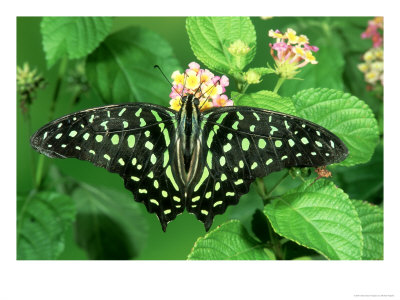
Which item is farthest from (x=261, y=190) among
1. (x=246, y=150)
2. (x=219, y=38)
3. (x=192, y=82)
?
(x=219, y=38)

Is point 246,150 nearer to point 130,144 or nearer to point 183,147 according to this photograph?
point 183,147

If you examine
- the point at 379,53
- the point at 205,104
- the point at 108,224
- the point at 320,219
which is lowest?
the point at 108,224

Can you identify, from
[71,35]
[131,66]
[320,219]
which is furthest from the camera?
[131,66]

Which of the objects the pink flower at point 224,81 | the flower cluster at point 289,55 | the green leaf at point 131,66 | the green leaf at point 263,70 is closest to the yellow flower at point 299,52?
the flower cluster at point 289,55

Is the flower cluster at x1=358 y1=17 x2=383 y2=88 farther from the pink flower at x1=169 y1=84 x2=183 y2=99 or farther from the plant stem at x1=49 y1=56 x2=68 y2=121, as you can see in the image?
the plant stem at x1=49 y1=56 x2=68 y2=121

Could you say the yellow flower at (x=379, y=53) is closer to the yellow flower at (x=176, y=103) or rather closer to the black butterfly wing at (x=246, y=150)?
the black butterfly wing at (x=246, y=150)

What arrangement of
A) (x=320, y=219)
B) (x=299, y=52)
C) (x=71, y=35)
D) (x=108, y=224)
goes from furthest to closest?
(x=108, y=224) < (x=71, y=35) < (x=299, y=52) < (x=320, y=219)

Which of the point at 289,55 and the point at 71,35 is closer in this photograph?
the point at 289,55
